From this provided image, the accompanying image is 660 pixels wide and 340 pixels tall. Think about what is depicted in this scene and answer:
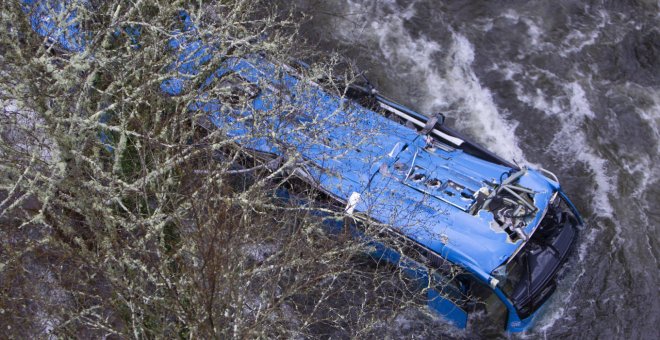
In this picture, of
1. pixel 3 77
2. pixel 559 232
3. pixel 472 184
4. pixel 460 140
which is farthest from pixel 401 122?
pixel 3 77

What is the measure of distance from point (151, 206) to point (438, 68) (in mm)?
7439

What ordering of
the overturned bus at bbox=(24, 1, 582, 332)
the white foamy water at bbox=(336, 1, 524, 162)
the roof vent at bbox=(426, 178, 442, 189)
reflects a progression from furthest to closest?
the white foamy water at bbox=(336, 1, 524, 162), the roof vent at bbox=(426, 178, 442, 189), the overturned bus at bbox=(24, 1, 582, 332)

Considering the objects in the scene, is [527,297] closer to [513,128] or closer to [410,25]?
[513,128]

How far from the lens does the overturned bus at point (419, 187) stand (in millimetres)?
11078

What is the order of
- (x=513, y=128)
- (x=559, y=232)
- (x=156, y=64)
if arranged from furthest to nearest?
1. (x=513, y=128)
2. (x=559, y=232)
3. (x=156, y=64)

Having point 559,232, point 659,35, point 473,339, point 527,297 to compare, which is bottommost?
point 473,339

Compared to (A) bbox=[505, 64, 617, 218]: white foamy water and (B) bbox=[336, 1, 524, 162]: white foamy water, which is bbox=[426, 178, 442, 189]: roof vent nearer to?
(B) bbox=[336, 1, 524, 162]: white foamy water

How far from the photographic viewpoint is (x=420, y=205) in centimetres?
1139

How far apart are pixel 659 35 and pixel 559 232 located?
24.6 ft

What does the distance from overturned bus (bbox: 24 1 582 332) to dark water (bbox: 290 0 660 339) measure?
155cm

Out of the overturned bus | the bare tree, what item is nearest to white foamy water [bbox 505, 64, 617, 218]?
the overturned bus

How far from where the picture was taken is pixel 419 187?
11.7 meters

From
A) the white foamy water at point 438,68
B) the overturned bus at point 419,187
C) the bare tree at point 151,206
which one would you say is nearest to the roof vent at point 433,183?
the overturned bus at point 419,187

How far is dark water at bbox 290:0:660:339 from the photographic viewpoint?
13.1 meters
